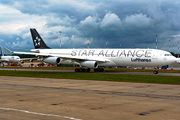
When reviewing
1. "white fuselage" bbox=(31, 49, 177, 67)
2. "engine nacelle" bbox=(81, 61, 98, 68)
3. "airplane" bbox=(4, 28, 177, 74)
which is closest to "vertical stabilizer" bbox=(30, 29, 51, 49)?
"airplane" bbox=(4, 28, 177, 74)

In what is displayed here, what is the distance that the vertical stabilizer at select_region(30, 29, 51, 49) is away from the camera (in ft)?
203

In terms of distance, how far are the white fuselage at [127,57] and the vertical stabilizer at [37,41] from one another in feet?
35.6

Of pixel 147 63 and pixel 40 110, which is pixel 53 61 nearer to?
pixel 147 63

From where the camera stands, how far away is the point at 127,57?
46438 mm

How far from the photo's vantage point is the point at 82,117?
9922 mm

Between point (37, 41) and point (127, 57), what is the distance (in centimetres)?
2716

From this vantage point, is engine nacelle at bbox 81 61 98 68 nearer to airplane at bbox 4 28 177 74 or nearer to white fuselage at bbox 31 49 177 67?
airplane at bbox 4 28 177 74

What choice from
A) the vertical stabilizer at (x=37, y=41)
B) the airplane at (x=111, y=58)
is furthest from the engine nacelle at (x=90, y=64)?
the vertical stabilizer at (x=37, y=41)

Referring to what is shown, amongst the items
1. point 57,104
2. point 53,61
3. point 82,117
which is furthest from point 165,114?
point 53,61

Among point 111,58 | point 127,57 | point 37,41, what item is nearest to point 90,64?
point 111,58

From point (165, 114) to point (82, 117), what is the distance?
3807 millimetres

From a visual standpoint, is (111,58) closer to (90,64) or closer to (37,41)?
(90,64)

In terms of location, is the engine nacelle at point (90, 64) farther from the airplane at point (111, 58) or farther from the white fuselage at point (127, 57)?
the white fuselage at point (127, 57)

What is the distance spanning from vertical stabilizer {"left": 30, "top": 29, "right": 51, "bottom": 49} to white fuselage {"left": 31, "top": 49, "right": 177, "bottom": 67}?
10.9m
